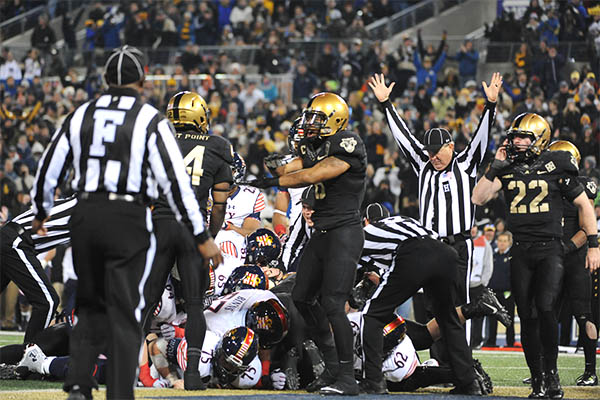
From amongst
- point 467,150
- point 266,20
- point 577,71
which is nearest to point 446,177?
point 467,150

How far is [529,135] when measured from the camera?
22.9 ft

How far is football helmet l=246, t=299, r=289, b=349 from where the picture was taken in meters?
7.00

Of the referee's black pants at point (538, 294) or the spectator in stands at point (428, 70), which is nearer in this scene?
the referee's black pants at point (538, 294)

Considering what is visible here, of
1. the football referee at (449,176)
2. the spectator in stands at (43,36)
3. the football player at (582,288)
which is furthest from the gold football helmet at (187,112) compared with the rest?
the spectator in stands at (43,36)

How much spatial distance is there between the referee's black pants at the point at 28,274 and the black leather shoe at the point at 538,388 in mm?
3603

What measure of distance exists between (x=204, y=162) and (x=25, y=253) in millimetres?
1770

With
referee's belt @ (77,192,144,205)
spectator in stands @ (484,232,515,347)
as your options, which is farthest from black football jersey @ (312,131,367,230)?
spectator in stands @ (484,232,515,347)

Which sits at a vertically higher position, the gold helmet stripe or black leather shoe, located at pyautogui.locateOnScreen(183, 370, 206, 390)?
the gold helmet stripe

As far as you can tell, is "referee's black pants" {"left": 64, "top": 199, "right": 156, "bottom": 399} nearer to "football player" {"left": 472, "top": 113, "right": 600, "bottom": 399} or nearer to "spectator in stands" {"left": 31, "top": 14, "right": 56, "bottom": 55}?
"football player" {"left": 472, "top": 113, "right": 600, "bottom": 399}

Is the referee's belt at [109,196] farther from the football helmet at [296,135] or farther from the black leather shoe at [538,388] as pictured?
the black leather shoe at [538,388]

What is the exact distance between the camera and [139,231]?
15.3 ft

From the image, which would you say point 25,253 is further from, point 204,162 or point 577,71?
point 577,71

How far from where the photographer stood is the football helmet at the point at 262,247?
7.95m

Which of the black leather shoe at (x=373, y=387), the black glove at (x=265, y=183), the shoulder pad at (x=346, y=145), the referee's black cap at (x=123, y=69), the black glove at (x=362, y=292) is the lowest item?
the black leather shoe at (x=373, y=387)
